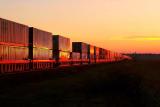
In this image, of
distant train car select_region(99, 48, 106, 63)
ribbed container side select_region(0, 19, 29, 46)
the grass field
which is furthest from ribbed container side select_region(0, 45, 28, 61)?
distant train car select_region(99, 48, 106, 63)

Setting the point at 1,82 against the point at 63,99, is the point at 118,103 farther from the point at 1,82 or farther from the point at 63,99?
the point at 1,82

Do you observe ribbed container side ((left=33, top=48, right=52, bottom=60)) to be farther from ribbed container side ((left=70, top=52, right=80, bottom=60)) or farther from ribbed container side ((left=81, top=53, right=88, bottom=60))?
ribbed container side ((left=81, top=53, right=88, bottom=60))

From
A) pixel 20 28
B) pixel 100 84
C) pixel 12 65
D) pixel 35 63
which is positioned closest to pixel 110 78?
pixel 100 84

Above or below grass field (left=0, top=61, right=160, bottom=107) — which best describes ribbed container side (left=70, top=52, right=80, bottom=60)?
above

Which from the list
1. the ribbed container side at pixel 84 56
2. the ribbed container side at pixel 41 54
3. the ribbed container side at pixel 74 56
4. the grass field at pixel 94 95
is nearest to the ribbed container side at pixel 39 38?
the ribbed container side at pixel 41 54

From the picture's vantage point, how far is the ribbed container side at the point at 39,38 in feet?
121

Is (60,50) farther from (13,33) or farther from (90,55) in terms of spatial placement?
(90,55)

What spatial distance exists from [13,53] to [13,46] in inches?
22.9

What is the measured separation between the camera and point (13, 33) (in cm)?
3106

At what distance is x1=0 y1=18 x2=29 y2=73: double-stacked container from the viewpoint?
2830 centimetres

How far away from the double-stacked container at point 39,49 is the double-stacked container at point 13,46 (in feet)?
5.80

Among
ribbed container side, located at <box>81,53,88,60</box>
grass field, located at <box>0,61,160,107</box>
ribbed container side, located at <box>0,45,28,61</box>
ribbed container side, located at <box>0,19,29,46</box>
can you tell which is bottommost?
grass field, located at <box>0,61,160,107</box>

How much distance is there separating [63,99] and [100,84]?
5449 millimetres

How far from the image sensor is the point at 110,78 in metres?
23.2
